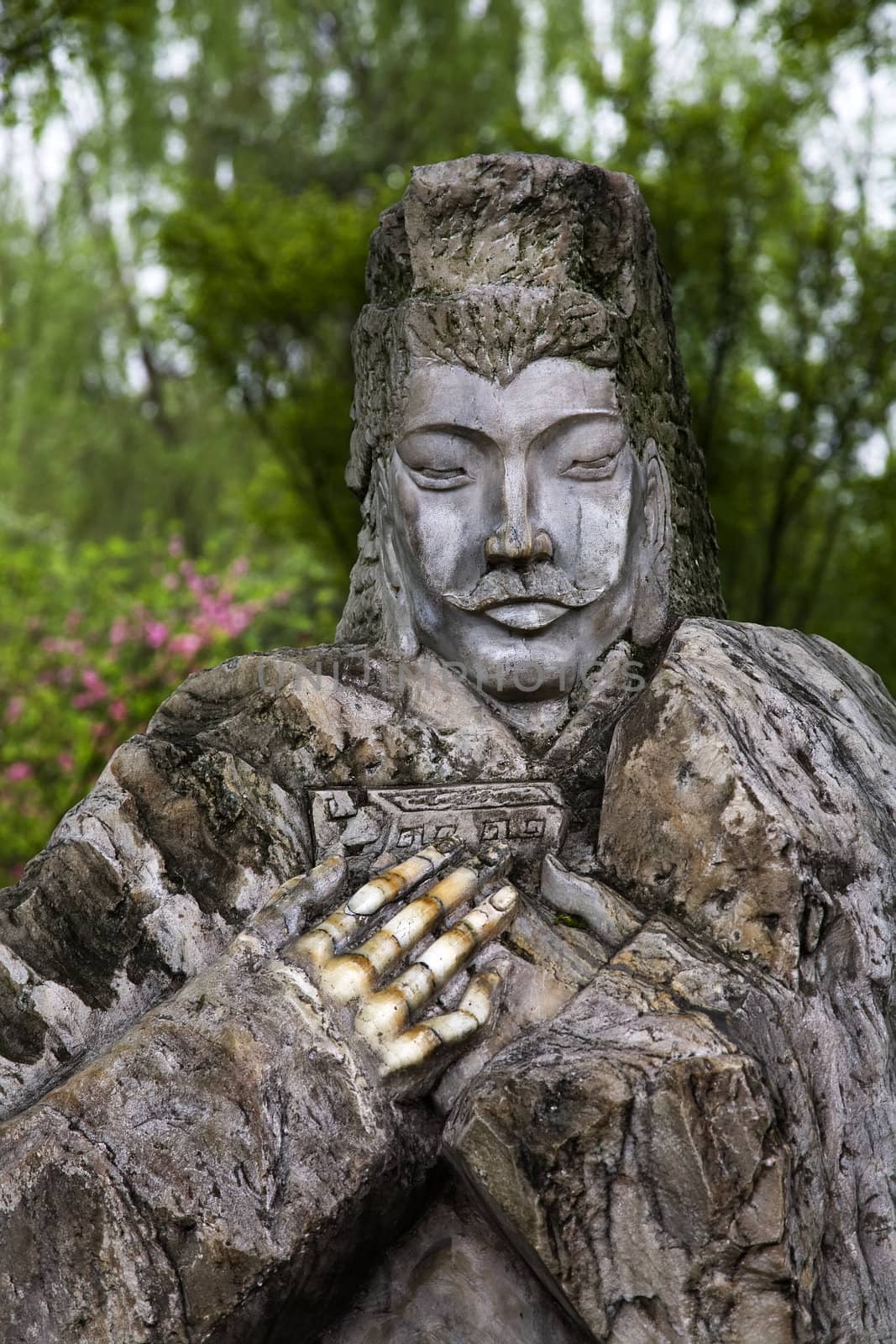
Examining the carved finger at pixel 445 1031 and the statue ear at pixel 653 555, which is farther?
the statue ear at pixel 653 555

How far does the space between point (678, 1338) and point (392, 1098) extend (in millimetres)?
632

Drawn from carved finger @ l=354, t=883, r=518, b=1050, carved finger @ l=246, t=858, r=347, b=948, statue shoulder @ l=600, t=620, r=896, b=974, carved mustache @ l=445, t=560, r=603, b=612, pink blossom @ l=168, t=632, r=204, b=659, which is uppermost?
carved mustache @ l=445, t=560, r=603, b=612

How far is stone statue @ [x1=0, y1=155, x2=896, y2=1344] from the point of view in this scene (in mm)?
2480

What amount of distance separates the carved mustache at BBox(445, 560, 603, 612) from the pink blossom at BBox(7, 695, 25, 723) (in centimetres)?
583

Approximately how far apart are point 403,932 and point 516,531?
3.06 ft

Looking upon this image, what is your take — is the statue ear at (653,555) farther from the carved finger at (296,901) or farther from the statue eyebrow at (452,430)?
the carved finger at (296,901)

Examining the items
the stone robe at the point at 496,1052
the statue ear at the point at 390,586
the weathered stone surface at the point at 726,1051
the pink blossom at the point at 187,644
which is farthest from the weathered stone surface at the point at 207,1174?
the pink blossom at the point at 187,644

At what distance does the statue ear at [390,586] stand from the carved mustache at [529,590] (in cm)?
21

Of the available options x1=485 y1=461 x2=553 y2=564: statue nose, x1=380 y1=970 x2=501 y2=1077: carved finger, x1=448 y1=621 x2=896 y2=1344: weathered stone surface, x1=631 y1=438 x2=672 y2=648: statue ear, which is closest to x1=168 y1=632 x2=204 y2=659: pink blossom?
x1=631 y1=438 x2=672 y2=648: statue ear

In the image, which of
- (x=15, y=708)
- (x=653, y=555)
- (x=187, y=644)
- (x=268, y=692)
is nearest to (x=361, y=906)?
(x=268, y=692)

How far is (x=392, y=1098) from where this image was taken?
271 cm

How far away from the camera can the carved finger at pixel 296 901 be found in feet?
9.54

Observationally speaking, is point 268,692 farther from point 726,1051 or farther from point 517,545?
point 726,1051

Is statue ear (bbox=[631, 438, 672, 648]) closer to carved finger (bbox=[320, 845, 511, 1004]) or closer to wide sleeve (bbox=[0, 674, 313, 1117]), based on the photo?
carved finger (bbox=[320, 845, 511, 1004])
